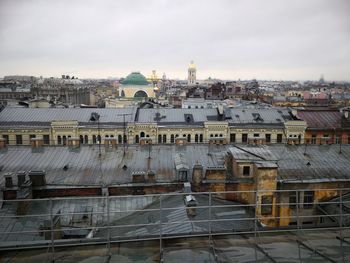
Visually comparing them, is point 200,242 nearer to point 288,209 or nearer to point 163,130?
point 288,209

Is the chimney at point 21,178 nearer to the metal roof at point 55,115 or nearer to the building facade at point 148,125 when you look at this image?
the building facade at point 148,125

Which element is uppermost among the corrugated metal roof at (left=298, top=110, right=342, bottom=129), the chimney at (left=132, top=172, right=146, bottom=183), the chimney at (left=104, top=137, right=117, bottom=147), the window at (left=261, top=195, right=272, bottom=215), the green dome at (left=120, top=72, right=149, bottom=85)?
the green dome at (left=120, top=72, right=149, bottom=85)

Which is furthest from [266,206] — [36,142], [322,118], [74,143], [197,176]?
[322,118]

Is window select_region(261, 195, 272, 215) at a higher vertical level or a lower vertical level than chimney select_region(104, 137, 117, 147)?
lower

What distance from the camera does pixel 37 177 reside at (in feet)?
64.8

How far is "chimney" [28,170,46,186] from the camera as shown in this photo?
19.6 metres

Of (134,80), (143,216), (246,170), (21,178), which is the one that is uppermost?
(134,80)

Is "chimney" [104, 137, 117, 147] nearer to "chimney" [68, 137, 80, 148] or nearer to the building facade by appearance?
"chimney" [68, 137, 80, 148]

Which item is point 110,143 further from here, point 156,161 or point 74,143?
point 156,161

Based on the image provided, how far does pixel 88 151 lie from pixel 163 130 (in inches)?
720

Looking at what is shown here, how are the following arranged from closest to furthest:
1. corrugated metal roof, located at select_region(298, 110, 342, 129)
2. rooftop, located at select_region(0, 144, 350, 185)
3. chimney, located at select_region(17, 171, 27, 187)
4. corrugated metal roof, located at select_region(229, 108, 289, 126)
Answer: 1. chimney, located at select_region(17, 171, 27, 187)
2. rooftop, located at select_region(0, 144, 350, 185)
3. corrugated metal roof, located at select_region(229, 108, 289, 126)
4. corrugated metal roof, located at select_region(298, 110, 342, 129)

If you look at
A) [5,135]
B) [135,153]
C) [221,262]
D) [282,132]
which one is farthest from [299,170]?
[5,135]

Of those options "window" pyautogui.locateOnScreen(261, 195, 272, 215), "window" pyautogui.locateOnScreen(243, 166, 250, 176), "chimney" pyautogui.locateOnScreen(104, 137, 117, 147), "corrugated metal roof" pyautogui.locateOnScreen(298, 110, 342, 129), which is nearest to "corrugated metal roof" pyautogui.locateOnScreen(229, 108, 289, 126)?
"corrugated metal roof" pyautogui.locateOnScreen(298, 110, 342, 129)

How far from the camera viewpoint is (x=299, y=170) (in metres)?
23.0
